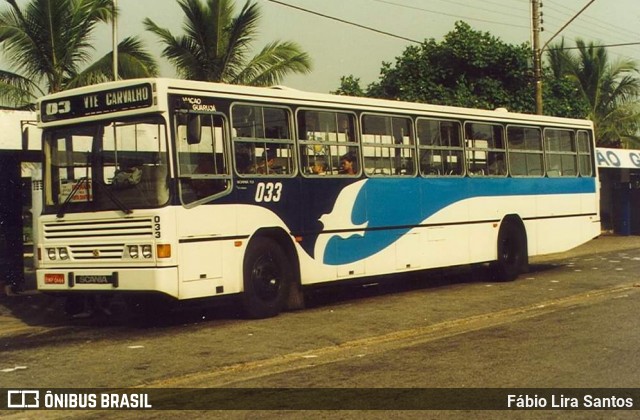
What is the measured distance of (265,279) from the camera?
498 inches

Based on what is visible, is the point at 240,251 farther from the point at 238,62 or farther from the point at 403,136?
the point at 238,62

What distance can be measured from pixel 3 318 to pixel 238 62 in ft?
52.1

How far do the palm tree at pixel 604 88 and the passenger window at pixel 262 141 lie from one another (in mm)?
32495

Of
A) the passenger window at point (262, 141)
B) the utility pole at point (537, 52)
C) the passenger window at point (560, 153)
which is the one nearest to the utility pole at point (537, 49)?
the utility pole at point (537, 52)

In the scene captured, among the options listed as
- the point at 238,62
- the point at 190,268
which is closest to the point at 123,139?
the point at 190,268

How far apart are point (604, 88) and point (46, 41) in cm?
2793

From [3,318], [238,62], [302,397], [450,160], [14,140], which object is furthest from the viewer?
[238,62]

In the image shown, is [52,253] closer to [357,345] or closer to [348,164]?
[357,345]

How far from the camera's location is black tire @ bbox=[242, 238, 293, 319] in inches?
487

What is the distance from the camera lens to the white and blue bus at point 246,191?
11.4m

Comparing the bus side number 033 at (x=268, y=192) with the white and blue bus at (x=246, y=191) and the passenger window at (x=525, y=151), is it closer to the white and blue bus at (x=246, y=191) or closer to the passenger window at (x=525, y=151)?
the white and blue bus at (x=246, y=191)

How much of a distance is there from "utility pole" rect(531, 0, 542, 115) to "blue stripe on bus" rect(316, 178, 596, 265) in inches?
432

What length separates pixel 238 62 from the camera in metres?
28.2

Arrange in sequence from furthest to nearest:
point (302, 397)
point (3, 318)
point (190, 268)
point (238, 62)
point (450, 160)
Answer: point (238, 62) → point (450, 160) → point (3, 318) → point (190, 268) → point (302, 397)
